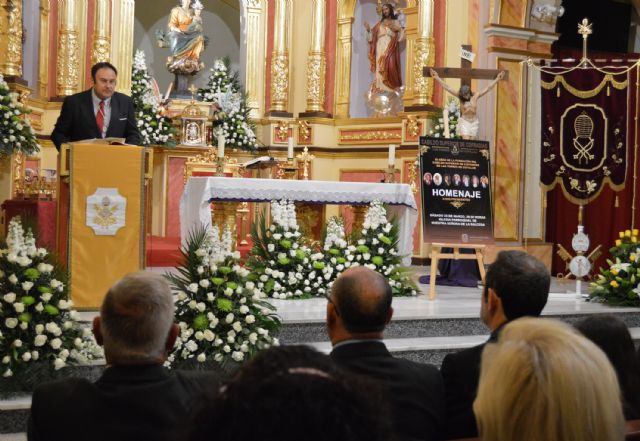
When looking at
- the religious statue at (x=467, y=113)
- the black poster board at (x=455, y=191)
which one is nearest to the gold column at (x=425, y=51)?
the religious statue at (x=467, y=113)

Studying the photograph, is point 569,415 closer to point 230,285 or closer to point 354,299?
point 354,299

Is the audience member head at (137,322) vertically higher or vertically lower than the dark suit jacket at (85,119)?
lower

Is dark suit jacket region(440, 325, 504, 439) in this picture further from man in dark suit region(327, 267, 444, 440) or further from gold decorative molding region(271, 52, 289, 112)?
gold decorative molding region(271, 52, 289, 112)

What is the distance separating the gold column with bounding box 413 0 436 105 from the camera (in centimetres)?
1151

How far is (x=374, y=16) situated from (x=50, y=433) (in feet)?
36.9

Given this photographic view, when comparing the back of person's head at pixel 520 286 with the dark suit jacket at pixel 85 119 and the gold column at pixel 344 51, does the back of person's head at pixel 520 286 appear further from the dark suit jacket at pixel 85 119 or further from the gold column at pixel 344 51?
the gold column at pixel 344 51

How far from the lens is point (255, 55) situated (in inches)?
508

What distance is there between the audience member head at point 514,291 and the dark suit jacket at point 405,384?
589 mm

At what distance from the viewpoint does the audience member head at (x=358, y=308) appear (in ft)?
9.08

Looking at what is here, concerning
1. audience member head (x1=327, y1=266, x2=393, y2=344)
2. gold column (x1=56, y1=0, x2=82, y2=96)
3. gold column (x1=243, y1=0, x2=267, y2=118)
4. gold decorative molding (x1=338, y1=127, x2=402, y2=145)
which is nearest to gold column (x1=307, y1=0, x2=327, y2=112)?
gold decorative molding (x1=338, y1=127, x2=402, y2=145)

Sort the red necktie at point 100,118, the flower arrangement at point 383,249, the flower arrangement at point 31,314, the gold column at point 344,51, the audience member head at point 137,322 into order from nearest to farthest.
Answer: the audience member head at point 137,322, the flower arrangement at point 31,314, the red necktie at point 100,118, the flower arrangement at point 383,249, the gold column at point 344,51

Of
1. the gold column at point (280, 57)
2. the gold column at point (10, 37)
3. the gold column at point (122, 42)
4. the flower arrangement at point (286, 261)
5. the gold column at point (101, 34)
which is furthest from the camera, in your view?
the gold column at point (280, 57)

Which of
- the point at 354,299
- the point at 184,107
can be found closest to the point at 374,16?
the point at 184,107

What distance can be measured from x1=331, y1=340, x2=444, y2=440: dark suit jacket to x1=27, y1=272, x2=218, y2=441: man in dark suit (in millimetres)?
481
